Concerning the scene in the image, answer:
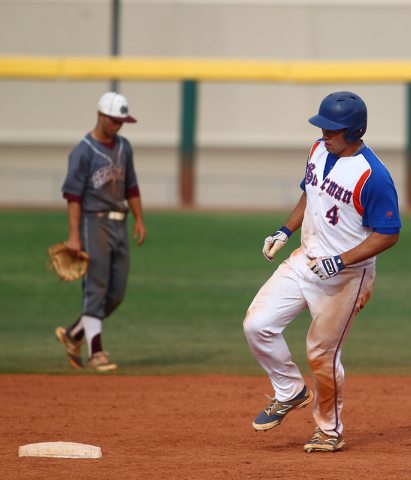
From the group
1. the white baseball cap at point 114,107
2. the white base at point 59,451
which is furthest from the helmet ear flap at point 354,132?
the white baseball cap at point 114,107

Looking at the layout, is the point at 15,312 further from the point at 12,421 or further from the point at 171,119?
the point at 171,119

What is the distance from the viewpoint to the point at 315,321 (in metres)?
4.05

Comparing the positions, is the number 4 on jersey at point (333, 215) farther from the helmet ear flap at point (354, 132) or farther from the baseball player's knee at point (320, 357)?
the baseball player's knee at point (320, 357)

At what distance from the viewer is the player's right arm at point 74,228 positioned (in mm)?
6016

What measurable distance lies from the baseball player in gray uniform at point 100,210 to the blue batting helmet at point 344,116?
2.51 meters

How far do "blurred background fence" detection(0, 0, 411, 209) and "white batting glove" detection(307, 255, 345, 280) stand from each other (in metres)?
19.4

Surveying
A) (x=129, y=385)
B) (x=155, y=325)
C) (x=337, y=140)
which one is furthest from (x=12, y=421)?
(x=155, y=325)

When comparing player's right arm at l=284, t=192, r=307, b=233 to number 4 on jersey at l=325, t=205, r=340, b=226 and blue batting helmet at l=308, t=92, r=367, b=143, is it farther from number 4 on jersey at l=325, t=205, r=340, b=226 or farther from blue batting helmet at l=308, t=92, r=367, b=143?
blue batting helmet at l=308, t=92, r=367, b=143

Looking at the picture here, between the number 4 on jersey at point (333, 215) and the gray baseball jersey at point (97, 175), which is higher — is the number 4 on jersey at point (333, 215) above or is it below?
above

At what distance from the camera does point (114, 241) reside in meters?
6.16

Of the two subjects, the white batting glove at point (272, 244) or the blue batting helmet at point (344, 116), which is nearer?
the blue batting helmet at point (344, 116)

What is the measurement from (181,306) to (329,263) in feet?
20.1

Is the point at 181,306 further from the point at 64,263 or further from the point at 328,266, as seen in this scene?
the point at 328,266

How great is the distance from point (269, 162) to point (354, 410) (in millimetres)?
21986
